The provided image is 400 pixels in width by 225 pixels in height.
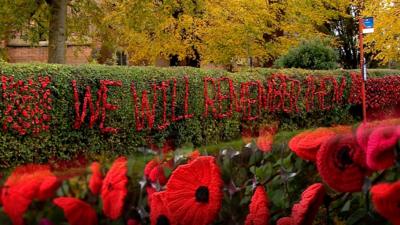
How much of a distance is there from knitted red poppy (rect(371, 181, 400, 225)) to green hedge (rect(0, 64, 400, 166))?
6.96 metres

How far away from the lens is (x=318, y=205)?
8.82 feet

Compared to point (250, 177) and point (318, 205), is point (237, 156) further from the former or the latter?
point (318, 205)

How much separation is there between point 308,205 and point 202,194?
1.63 feet

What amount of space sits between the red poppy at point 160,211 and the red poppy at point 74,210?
0.30 metres

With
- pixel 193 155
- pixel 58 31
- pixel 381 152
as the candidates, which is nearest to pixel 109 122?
pixel 58 31

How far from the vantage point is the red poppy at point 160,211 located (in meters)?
2.88

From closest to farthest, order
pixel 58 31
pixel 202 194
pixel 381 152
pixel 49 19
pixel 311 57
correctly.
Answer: pixel 381 152 < pixel 202 194 < pixel 58 31 < pixel 49 19 < pixel 311 57

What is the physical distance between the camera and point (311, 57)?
18.2 meters

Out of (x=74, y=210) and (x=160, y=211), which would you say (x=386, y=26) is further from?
(x=74, y=210)

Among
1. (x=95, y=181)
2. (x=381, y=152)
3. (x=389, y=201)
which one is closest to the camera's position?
(x=389, y=201)

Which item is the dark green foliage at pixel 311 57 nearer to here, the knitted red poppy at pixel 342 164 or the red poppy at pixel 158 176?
the red poppy at pixel 158 176

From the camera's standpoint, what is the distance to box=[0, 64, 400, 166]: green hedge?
29.3 feet

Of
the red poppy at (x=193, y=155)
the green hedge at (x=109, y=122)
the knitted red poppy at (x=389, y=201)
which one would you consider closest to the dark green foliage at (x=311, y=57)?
the green hedge at (x=109, y=122)

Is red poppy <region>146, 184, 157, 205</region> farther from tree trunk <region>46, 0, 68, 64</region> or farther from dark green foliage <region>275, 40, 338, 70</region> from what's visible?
dark green foliage <region>275, 40, 338, 70</region>
